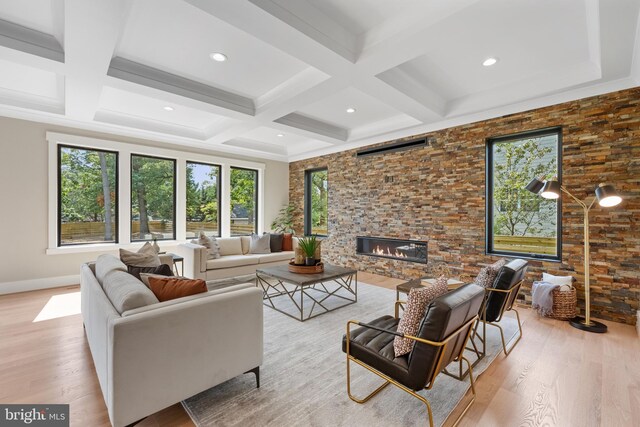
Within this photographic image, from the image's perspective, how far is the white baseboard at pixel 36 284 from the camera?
4379 millimetres

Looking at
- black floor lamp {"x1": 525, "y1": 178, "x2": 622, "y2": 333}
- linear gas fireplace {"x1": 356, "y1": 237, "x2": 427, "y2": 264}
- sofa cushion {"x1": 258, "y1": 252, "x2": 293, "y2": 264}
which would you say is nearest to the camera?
black floor lamp {"x1": 525, "y1": 178, "x2": 622, "y2": 333}

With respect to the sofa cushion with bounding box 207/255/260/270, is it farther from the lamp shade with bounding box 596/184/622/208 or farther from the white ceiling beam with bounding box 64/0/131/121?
the lamp shade with bounding box 596/184/622/208

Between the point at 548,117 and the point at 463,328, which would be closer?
the point at 463,328

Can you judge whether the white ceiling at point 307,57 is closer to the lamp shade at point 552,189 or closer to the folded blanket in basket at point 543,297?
the lamp shade at point 552,189

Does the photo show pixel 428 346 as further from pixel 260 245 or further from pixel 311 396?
pixel 260 245

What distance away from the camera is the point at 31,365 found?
2.41 metres

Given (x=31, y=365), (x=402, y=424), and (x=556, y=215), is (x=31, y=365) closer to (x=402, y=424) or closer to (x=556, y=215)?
(x=402, y=424)

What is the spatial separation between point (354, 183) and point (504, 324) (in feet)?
12.6

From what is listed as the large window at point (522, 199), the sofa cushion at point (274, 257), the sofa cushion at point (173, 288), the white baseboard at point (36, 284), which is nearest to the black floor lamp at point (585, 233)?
the large window at point (522, 199)

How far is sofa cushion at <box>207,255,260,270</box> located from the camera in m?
4.80

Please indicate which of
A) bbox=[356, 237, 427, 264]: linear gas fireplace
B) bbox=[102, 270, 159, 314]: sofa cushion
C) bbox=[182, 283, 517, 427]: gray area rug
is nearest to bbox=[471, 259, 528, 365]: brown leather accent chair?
bbox=[182, 283, 517, 427]: gray area rug

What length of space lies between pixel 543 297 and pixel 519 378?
1763 mm

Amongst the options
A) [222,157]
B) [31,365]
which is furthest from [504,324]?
[222,157]

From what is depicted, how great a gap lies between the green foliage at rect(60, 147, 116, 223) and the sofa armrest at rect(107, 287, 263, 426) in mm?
4737
